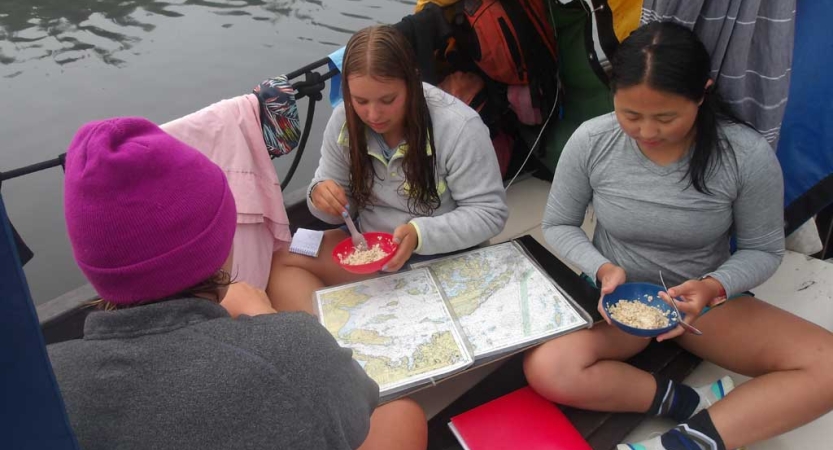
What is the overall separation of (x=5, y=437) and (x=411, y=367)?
36.6 inches

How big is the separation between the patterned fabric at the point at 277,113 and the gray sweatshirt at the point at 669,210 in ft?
3.01

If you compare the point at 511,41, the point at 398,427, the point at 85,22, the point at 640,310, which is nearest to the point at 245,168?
the point at 398,427

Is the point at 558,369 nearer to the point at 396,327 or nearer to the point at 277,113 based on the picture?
the point at 396,327

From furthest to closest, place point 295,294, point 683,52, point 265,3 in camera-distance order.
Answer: point 265,3 → point 295,294 → point 683,52

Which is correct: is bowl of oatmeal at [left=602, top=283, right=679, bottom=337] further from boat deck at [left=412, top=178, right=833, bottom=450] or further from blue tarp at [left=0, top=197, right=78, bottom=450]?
blue tarp at [left=0, top=197, right=78, bottom=450]

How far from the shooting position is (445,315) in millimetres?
1523

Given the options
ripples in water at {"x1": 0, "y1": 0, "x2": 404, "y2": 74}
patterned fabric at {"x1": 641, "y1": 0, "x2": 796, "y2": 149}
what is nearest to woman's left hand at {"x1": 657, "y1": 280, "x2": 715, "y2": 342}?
patterned fabric at {"x1": 641, "y1": 0, "x2": 796, "y2": 149}

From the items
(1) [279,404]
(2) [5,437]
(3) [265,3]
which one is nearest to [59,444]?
(2) [5,437]

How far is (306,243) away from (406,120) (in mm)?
555

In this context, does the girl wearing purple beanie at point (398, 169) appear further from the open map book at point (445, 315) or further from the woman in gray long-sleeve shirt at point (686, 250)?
the woman in gray long-sleeve shirt at point (686, 250)

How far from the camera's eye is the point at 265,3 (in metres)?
5.77

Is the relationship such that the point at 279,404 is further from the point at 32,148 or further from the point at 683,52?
the point at 32,148

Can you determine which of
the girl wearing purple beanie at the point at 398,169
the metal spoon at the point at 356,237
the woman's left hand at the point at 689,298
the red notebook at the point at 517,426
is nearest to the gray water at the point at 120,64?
the girl wearing purple beanie at the point at 398,169

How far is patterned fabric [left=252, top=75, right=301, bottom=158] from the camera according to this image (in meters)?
1.92
